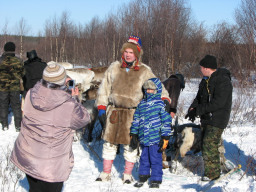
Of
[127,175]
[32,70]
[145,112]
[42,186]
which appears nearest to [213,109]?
[145,112]

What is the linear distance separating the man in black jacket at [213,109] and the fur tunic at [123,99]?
2.78 feet

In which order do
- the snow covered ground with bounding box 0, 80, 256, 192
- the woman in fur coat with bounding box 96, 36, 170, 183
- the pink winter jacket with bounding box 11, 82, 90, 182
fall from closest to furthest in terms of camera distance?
1. the pink winter jacket with bounding box 11, 82, 90, 182
2. the snow covered ground with bounding box 0, 80, 256, 192
3. the woman in fur coat with bounding box 96, 36, 170, 183

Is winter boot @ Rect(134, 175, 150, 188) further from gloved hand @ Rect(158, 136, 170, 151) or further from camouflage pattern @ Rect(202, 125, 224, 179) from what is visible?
camouflage pattern @ Rect(202, 125, 224, 179)

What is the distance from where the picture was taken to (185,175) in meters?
4.71

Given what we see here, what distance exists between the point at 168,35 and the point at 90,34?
13924 millimetres

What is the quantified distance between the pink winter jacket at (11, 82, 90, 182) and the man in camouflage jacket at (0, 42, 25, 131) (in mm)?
4683

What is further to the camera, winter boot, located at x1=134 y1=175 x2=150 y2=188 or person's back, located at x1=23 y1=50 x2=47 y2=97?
person's back, located at x1=23 y1=50 x2=47 y2=97

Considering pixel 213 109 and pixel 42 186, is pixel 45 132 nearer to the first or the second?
pixel 42 186

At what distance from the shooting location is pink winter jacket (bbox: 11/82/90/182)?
8.35 feet

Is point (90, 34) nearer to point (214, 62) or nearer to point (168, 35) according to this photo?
point (168, 35)

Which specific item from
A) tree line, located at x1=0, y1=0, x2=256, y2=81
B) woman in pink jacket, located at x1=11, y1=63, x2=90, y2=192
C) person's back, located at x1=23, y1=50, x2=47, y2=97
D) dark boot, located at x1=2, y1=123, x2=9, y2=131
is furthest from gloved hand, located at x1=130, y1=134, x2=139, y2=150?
tree line, located at x1=0, y1=0, x2=256, y2=81

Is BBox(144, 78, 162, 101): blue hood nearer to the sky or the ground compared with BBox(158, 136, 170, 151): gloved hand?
nearer to the sky

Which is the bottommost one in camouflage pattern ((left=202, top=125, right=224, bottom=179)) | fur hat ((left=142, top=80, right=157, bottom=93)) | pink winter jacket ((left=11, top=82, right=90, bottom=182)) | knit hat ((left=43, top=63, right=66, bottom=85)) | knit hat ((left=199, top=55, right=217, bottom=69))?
camouflage pattern ((left=202, top=125, right=224, bottom=179))

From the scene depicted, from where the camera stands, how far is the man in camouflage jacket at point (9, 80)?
22.8 ft
